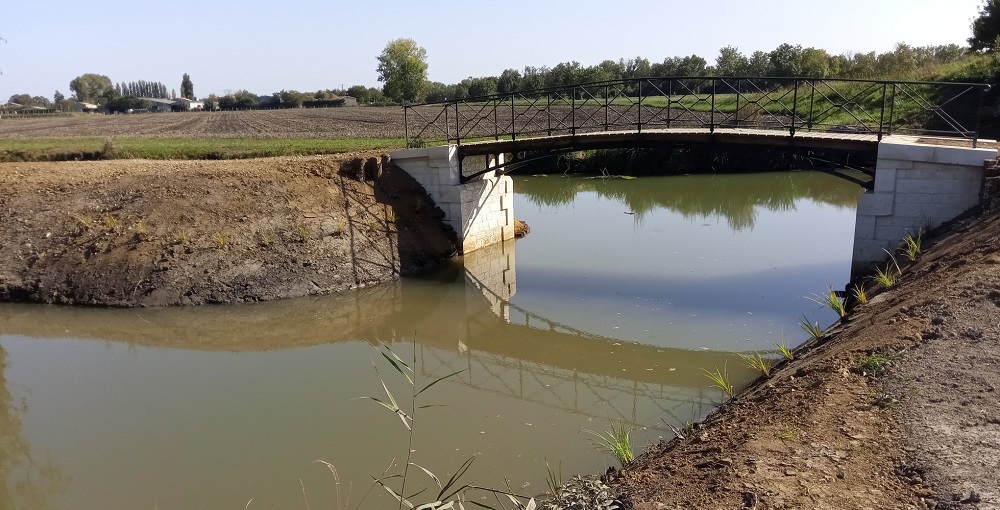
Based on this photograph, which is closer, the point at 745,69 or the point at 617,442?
the point at 617,442

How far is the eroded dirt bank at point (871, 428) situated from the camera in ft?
16.3

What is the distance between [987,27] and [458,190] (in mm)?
27798

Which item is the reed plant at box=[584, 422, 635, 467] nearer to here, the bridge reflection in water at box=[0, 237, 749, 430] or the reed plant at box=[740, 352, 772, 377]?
the bridge reflection in water at box=[0, 237, 749, 430]

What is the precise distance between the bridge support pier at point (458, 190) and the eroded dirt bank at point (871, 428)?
1112 cm

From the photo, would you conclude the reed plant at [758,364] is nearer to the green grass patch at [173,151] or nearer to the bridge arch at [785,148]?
the bridge arch at [785,148]

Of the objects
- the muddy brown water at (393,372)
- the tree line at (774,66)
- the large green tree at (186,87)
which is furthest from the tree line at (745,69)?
the large green tree at (186,87)

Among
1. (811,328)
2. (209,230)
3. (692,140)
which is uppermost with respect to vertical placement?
(692,140)

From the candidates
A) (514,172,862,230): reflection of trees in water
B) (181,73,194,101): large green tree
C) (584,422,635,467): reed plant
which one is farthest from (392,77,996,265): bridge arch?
(181,73,194,101): large green tree

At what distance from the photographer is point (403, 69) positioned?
59.8 m

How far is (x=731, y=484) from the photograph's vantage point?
207 inches

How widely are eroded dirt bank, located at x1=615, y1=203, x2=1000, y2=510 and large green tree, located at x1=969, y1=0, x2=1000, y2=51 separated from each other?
1112 inches

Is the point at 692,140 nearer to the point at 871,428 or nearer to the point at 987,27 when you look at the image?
the point at 871,428

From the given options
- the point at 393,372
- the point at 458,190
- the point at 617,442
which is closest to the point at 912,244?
the point at 617,442

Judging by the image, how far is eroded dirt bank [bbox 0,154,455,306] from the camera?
15.0 m
